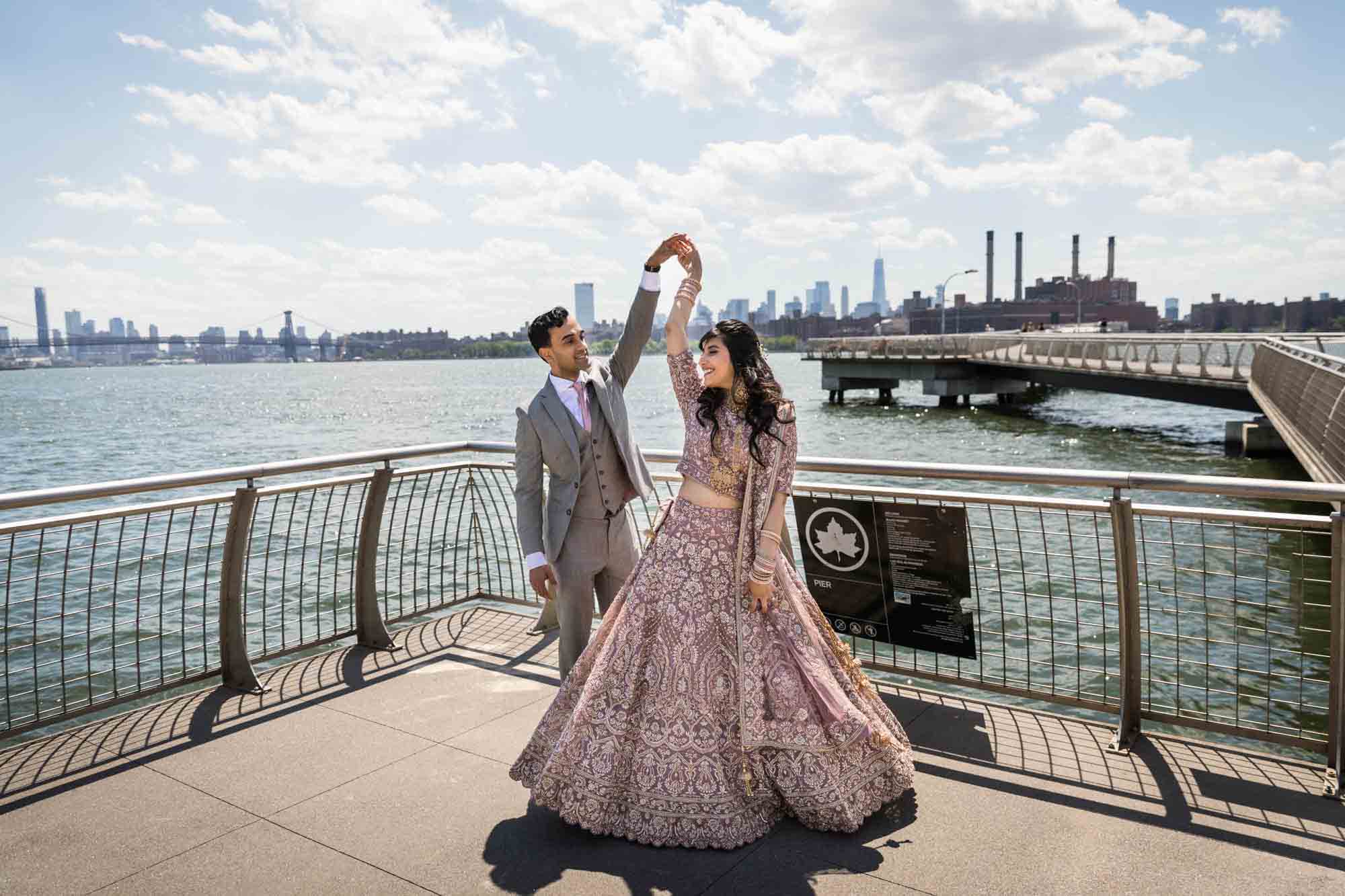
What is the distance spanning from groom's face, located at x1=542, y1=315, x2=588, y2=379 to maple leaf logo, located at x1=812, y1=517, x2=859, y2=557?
1704 millimetres

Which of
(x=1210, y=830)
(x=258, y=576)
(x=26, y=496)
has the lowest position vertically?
(x=258, y=576)

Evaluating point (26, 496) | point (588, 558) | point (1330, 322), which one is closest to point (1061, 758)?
point (588, 558)

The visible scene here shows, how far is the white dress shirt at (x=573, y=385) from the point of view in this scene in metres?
4.51

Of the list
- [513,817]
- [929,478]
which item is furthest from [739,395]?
[513,817]

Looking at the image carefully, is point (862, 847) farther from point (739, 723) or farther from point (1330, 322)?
point (1330, 322)

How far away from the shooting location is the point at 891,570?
512cm

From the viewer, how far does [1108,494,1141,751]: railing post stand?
4.43m

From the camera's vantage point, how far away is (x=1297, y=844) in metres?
3.57

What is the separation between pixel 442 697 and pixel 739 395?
9.03 ft

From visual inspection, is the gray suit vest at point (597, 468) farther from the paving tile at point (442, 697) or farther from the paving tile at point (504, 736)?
the paving tile at point (442, 697)

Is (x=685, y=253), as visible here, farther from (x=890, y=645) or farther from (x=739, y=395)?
(x=890, y=645)

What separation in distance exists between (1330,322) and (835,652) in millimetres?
129263

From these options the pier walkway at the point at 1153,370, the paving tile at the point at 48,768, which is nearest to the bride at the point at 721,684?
the paving tile at the point at 48,768

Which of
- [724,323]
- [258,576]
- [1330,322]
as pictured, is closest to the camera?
[724,323]
